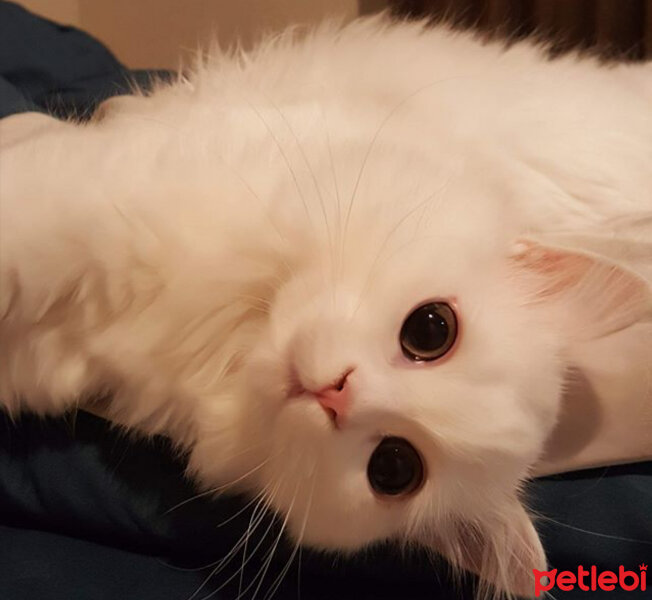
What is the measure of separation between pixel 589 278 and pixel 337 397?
323mm

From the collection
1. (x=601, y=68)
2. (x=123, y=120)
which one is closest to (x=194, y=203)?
(x=123, y=120)

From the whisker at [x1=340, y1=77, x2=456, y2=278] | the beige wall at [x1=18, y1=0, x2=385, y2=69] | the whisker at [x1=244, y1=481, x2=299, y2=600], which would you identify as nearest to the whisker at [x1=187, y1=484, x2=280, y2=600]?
the whisker at [x1=244, y1=481, x2=299, y2=600]

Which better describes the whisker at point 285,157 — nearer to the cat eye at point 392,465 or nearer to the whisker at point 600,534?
the cat eye at point 392,465

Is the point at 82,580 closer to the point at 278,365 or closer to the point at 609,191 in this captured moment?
the point at 278,365

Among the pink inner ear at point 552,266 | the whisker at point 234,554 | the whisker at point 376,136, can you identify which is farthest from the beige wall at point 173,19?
the whisker at point 234,554

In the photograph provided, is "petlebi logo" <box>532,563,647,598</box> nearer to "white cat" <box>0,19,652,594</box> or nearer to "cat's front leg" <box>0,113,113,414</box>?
"white cat" <box>0,19,652,594</box>

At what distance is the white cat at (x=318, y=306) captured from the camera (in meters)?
0.74

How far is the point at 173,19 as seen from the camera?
254 centimetres

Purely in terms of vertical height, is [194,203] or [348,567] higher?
[194,203]

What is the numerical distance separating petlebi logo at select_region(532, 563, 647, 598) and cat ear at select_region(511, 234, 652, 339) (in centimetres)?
29

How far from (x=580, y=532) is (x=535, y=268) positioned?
1.06 ft

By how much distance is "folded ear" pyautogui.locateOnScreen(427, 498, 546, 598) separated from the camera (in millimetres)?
795

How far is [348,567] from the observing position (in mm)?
881

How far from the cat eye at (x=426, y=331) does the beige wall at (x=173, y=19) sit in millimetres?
1863
